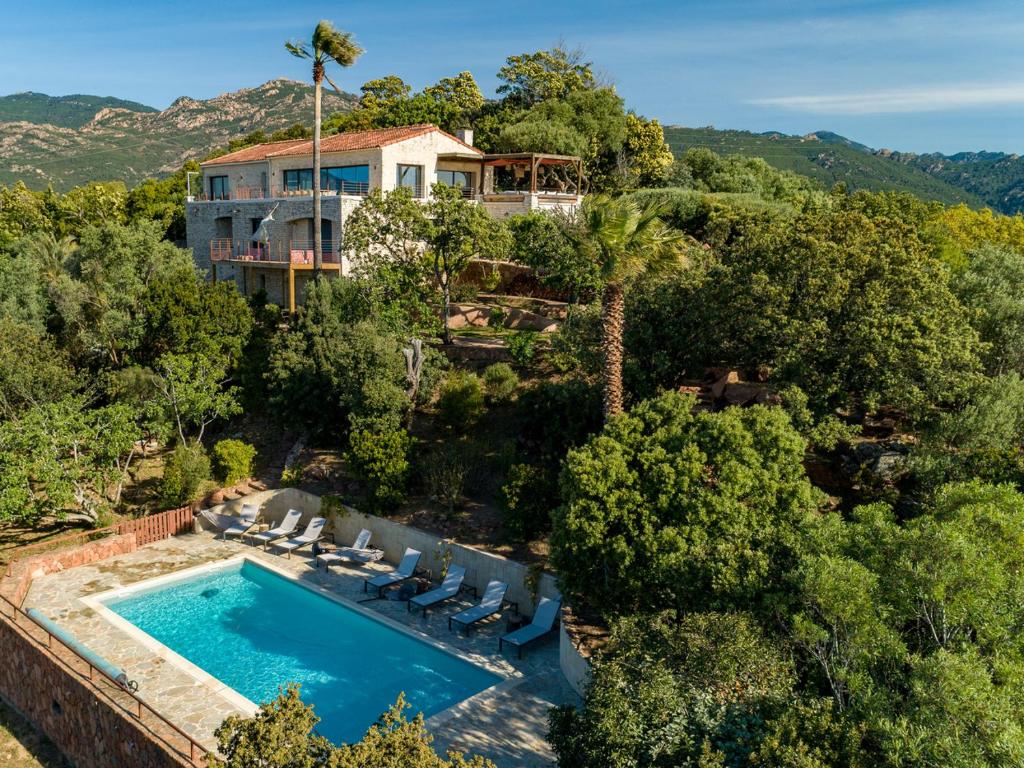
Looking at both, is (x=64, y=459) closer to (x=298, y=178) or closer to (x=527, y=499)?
(x=527, y=499)

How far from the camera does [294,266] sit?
33781mm

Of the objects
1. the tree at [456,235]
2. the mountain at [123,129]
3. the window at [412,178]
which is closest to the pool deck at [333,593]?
the tree at [456,235]

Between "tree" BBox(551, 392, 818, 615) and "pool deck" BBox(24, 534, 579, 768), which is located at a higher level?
"tree" BBox(551, 392, 818, 615)

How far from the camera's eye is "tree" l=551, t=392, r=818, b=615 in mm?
13578

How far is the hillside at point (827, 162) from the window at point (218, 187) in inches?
3276

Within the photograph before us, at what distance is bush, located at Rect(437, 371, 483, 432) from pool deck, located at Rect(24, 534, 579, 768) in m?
5.42

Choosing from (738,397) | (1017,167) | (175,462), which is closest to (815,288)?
(738,397)

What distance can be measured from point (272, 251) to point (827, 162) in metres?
114

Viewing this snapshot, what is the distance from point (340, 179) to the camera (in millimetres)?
37469

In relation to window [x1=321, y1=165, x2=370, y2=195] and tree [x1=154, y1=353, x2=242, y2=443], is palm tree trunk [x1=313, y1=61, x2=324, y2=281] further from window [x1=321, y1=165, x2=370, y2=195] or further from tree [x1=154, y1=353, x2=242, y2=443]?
tree [x1=154, y1=353, x2=242, y2=443]

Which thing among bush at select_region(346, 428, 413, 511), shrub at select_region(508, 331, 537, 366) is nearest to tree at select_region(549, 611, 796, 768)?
bush at select_region(346, 428, 413, 511)

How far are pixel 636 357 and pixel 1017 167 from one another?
512 ft

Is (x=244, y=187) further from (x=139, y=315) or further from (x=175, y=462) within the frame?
(x=175, y=462)

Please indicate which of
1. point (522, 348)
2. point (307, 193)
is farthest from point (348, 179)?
point (522, 348)
